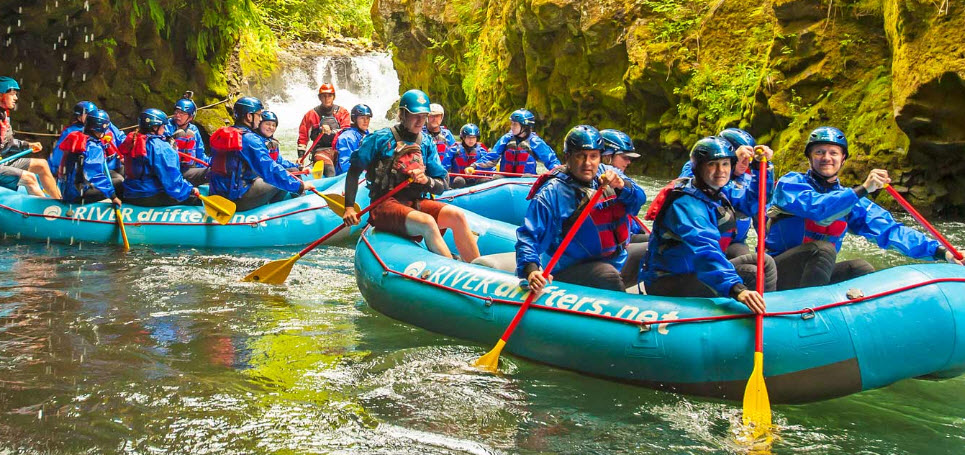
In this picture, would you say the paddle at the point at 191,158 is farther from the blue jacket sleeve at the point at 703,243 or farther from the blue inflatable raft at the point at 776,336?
the blue jacket sleeve at the point at 703,243

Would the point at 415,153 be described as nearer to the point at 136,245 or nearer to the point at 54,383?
the point at 54,383

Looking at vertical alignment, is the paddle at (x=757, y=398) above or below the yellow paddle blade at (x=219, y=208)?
below

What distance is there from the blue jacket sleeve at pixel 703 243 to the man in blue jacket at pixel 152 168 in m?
5.98

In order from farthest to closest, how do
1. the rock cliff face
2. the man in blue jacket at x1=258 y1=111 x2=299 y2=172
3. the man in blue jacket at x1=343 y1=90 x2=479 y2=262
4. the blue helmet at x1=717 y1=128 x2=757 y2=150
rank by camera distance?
the rock cliff face → the man in blue jacket at x1=258 y1=111 x2=299 y2=172 → the man in blue jacket at x1=343 y1=90 x2=479 y2=262 → the blue helmet at x1=717 y1=128 x2=757 y2=150

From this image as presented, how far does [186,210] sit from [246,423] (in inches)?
206

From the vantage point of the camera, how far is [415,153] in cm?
657

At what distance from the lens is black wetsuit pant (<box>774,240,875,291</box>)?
4.91 meters

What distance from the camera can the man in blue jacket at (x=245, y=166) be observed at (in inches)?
341

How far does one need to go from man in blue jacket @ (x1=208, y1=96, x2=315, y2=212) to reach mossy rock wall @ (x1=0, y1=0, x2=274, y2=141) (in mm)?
5783

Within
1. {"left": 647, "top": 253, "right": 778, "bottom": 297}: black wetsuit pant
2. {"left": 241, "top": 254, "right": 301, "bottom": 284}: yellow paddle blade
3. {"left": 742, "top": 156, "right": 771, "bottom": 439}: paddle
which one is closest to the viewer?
{"left": 742, "top": 156, "right": 771, "bottom": 439}: paddle

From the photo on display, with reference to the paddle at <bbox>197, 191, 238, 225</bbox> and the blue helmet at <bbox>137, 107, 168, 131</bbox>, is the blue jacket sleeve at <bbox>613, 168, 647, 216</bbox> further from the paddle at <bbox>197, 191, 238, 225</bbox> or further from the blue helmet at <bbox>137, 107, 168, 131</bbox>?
the blue helmet at <bbox>137, 107, 168, 131</bbox>

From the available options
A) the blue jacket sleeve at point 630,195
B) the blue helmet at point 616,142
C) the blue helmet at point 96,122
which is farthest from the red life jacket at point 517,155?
the blue jacket sleeve at point 630,195

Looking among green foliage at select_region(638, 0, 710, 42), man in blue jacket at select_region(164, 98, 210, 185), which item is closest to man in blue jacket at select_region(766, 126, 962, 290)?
man in blue jacket at select_region(164, 98, 210, 185)

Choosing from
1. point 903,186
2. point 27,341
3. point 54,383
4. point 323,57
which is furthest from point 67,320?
point 323,57
